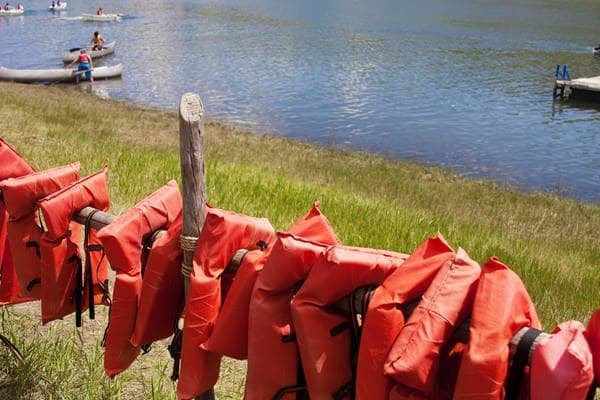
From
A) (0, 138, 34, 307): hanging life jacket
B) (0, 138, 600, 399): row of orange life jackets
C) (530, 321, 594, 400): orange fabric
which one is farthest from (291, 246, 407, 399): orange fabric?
(0, 138, 34, 307): hanging life jacket

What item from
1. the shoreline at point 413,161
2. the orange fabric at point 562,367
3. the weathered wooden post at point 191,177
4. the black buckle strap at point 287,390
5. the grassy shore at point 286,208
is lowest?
the shoreline at point 413,161

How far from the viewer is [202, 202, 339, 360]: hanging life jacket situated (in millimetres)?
2785

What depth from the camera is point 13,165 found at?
402 cm

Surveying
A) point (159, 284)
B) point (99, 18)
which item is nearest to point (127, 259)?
point (159, 284)

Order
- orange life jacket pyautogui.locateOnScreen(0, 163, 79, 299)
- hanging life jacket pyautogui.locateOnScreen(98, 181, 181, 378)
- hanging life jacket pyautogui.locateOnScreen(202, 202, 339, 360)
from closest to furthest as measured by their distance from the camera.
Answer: hanging life jacket pyautogui.locateOnScreen(202, 202, 339, 360) → hanging life jacket pyautogui.locateOnScreen(98, 181, 181, 378) → orange life jacket pyautogui.locateOnScreen(0, 163, 79, 299)

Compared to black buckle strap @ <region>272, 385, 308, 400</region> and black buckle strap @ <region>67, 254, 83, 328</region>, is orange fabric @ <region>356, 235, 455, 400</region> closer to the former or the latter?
black buckle strap @ <region>272, 385, 308, 400</region>

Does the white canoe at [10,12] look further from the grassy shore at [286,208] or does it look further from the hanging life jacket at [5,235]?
the hanging life jacket at [5,235]

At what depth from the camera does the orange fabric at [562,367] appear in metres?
1.96

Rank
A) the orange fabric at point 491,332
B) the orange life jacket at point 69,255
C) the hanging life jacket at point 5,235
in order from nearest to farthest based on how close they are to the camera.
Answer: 1. the orange fabric at point 491,332
2. the orange life jacket at point 69,255
3. the hanging life jacket at point 5,235

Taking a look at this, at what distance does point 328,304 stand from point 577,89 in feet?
111

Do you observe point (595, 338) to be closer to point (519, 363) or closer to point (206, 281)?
point (519, 363)

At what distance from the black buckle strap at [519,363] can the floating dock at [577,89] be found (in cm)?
3364

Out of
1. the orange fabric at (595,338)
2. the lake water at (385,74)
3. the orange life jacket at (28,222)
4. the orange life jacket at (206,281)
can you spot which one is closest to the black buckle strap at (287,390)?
the orange life jacket at (206,281)

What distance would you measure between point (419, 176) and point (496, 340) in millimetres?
17055
